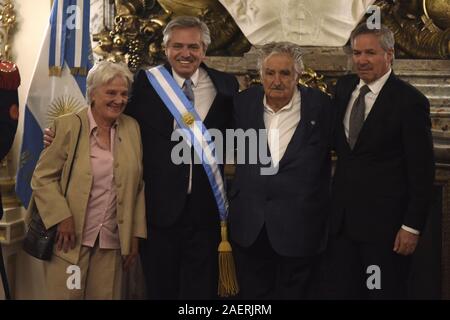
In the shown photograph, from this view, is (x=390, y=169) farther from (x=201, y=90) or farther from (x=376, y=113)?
(x=201, y=90)

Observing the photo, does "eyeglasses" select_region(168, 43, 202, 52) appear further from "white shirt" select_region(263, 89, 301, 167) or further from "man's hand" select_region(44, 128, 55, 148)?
"man's hand" select_region(44, 128, 55, 148)

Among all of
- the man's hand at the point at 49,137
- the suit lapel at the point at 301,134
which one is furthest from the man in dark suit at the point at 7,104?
the suit lapel at the point at 301,134

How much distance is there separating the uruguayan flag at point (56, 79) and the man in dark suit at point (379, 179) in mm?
1440

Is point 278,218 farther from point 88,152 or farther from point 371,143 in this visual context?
point 88,152

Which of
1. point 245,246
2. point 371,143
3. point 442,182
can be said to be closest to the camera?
point 371,143

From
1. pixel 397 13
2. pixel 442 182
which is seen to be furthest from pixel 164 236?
pixel 397 13

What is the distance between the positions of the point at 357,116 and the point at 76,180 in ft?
3.33

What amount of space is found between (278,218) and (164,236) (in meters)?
0.44

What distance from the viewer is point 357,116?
7.73 feet

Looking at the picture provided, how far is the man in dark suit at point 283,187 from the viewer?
2.38 metres

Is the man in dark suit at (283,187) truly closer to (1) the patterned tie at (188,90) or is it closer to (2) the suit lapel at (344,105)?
(2) the suit lapel at (344,105)

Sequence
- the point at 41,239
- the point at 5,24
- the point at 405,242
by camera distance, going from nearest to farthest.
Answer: the point at 405,242 < the point at 41,239 < the point at 5,24

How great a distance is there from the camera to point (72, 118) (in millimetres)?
2396

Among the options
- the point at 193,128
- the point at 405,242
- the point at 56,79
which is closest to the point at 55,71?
the point at 56,79
